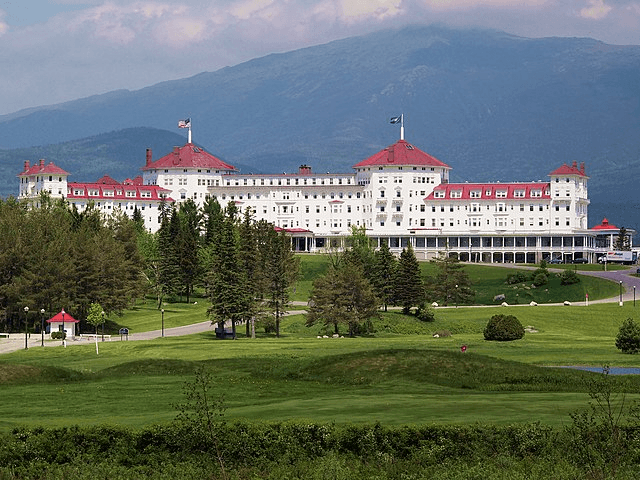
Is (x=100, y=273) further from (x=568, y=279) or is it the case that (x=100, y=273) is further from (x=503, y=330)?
(x=568, y=279)

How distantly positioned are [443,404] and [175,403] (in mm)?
11038

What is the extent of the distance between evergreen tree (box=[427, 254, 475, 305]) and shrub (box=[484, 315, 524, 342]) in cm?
3853

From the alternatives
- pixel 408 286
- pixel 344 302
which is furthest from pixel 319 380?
pixel 408 286

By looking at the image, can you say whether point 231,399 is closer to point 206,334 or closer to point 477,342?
point 477,342

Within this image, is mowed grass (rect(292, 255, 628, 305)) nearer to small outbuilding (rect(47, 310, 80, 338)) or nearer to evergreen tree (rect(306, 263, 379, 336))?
evergreen tree (rect(306, 263, 379, 336))

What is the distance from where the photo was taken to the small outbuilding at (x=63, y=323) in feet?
335

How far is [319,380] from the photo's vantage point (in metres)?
62.1

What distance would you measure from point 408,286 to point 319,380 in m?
57.3

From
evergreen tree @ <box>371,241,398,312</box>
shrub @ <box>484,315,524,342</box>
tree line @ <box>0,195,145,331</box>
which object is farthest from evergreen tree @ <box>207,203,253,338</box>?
shrub @ <box>484,315,524,342</box>

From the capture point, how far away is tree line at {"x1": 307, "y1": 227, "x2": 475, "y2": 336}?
106m

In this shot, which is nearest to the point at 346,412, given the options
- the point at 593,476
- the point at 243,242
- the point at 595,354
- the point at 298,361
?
the point at 593,476

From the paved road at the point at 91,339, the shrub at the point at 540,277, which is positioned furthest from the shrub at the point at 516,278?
the paved road at the point at 91,339

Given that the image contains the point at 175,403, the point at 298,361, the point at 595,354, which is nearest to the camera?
the point at 175,403

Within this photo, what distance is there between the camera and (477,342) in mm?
89188
